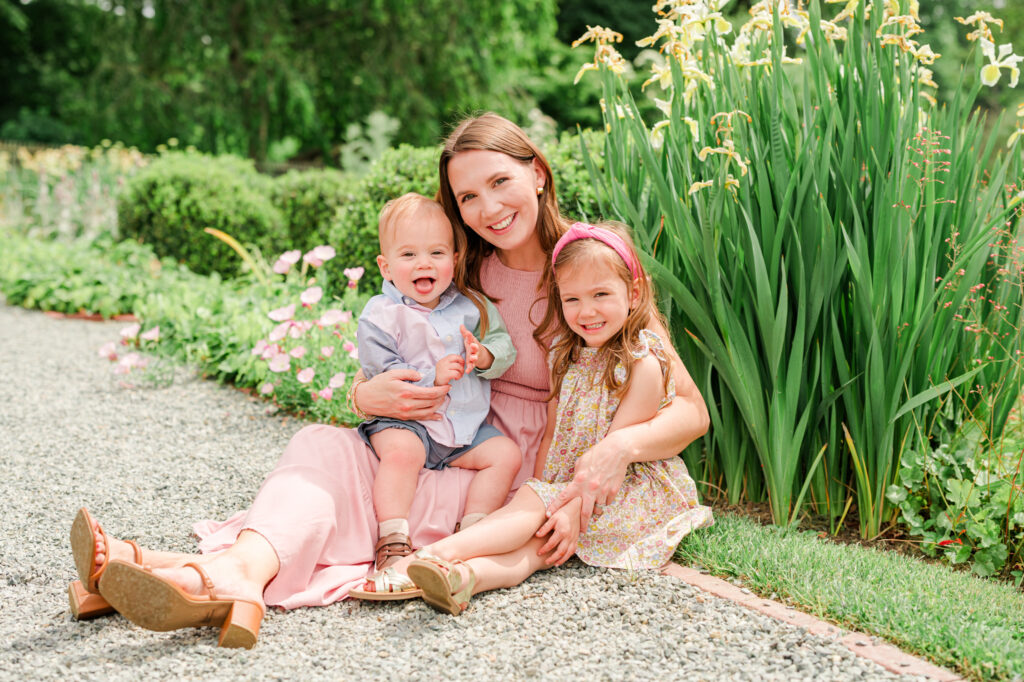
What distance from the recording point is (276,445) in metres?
3.64

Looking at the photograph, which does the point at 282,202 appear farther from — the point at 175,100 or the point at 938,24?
the point at 938,24

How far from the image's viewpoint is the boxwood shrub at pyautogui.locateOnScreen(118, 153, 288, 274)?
723cm

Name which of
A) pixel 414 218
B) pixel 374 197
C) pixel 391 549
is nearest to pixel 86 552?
pixel 391 549

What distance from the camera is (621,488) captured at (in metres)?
2.45

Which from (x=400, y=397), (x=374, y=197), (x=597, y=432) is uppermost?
(x=374, y=197)

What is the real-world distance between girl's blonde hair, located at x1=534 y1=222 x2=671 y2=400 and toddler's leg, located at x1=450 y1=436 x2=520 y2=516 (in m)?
0.23

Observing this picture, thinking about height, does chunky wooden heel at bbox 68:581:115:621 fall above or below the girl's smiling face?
below

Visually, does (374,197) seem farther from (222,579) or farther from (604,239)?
(222,579)

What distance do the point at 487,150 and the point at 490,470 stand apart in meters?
0.96

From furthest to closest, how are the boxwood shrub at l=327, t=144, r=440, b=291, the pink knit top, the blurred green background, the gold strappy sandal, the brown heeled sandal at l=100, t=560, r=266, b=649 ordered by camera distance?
1. the blurred green background
2. the boxwood shrub at l=327, t=144, r=440, b=291
3. the pink knit top
4. the gold strappy sandal
5. the brown heeled sandal at l=100, t=560, r=266, b=649

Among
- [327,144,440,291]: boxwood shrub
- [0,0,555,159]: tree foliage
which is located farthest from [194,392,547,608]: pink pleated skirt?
[0,0,555,159]: tree foliage

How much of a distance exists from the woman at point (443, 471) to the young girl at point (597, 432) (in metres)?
0.08

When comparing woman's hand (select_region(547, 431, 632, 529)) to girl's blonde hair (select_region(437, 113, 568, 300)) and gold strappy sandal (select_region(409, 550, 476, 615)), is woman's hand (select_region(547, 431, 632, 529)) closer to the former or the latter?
gold strappy sandal (select_region(409, 550, 476, 615))

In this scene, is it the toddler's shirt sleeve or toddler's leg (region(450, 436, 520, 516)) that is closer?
toddler's leg (region(450, 436, 520, 516))
